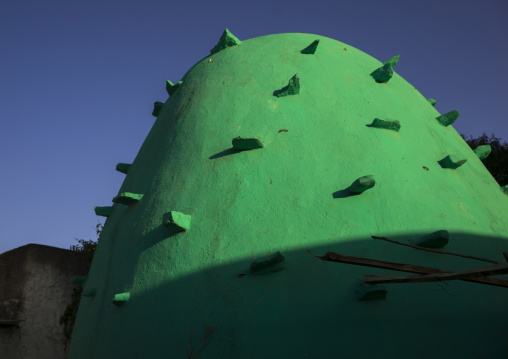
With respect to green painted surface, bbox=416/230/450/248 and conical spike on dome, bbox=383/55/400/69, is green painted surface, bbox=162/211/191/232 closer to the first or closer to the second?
green painted surface, bbox=416/230/450/248

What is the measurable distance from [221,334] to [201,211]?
1.11m

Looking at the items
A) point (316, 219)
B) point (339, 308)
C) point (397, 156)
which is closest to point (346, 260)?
point (339, 308)

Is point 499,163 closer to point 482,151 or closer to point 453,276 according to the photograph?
point 482,151

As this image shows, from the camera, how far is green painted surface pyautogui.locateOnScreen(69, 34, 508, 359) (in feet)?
11.2

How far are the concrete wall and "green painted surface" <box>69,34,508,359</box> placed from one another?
5.57 m

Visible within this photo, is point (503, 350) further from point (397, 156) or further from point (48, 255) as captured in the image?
point (48, 255)

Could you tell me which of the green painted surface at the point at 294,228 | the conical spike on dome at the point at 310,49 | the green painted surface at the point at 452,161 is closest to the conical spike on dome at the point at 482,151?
the green painted surface at the point at 294,228

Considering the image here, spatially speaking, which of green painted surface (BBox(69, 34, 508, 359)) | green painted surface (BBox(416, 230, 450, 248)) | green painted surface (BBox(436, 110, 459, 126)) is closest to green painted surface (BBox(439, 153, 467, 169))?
green painted surface (BBox(69, 34, 508, 359))

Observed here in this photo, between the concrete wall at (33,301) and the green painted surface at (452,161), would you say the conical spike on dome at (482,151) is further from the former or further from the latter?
the concrete wall at (33,301)

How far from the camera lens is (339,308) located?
342cm

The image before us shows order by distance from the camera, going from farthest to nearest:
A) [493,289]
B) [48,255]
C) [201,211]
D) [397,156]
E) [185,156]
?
[48,255] → [185,156] → [397,156] → [201,211] → [493,289]

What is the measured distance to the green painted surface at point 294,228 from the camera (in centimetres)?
342

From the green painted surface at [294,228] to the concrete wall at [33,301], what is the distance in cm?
557

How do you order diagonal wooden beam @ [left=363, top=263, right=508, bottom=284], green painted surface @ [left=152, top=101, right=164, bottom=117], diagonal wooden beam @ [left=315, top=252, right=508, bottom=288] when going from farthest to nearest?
green painted surface @ [left=152, top=101, right=164, bottom=117], diagonal wooden beam @ [left=315, top=252, right=508, bottom=288], diagonal wooden beam @ [left=363, top=263, right=508, bottom=284]
